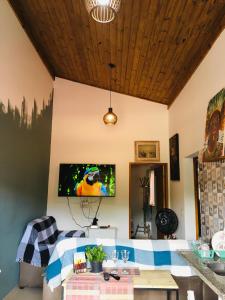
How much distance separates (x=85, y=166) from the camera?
500cm

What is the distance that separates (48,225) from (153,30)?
3.41 meters

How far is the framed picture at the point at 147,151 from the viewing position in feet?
17.4

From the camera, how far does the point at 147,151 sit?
5344mm

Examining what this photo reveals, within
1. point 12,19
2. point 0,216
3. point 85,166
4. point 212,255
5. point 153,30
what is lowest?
point 212,255

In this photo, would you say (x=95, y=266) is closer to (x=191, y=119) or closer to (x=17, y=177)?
(x=17, y=177)

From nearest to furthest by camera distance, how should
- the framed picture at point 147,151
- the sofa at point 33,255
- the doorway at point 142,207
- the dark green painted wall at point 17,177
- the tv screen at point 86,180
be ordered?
1. the dark green painted wall at point 17,177
2. the sofa at point 33,255
3. the tv screen at point 86,180
4. the framed picture at point 147,151
5. the doorway at point 142,207

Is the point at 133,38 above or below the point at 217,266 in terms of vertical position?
above

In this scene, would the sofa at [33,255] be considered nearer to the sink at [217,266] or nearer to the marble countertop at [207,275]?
the marble countertop at [207,275]

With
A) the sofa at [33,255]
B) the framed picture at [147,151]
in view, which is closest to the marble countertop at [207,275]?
the sofa at [33,255]

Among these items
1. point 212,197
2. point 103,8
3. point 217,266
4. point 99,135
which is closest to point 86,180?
point 99,135

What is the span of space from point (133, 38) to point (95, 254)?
2.64 meters

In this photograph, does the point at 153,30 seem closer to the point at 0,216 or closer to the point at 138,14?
the point at 138,14

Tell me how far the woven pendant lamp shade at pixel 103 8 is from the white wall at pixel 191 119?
1.31 m

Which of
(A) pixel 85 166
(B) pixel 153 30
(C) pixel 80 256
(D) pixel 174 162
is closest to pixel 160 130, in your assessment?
(D) pixel 174 162
